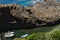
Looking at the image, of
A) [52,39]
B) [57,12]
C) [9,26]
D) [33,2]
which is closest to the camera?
[52,39]

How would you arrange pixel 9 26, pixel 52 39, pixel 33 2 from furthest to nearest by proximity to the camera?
pixel 33 2 → pixel 9 26 → pixel 52 39

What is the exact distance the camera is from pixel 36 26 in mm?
8406

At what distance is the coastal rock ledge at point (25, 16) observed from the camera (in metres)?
8.27

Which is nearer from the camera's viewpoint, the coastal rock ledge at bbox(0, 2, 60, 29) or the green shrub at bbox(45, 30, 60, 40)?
the green shrub at bbox(45, 30, 60, 40)

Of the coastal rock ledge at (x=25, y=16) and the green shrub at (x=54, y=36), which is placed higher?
the green shrub at (x=54, y=36)

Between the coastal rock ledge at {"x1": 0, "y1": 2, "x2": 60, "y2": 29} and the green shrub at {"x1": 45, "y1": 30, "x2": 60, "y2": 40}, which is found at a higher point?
the green shrub at {"x1": 45, "y1": 30, "x2": 60, "y2": 40}

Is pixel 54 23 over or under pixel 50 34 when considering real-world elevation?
under

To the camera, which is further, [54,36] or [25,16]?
[25,16]

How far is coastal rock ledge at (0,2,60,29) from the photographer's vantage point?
8273mm

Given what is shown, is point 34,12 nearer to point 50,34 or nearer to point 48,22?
point 48,22

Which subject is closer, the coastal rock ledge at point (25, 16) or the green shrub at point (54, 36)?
the green shrub at point (54, 36)

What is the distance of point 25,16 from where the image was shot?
27.7 ft

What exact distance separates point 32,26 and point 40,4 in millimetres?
1039

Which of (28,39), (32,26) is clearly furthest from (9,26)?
(28,39)
